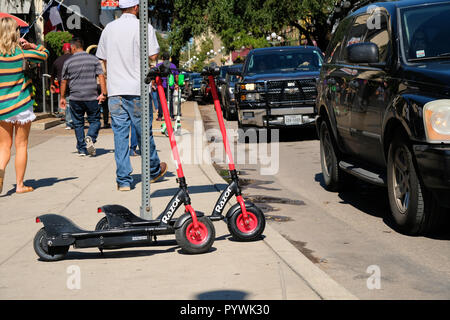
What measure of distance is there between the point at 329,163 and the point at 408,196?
281 cm

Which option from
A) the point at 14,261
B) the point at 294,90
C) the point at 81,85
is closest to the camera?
the point at 14,261

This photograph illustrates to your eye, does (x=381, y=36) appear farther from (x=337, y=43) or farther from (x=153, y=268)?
(x=153, y=268)

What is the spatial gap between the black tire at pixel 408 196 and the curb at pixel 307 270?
3.67 feet

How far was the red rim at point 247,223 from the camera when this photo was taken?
6.12 m

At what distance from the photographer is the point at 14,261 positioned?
571cm

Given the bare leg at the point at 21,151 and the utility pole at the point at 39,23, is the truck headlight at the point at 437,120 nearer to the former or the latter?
the bare leg at the point at 21,151

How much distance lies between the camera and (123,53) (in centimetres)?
878

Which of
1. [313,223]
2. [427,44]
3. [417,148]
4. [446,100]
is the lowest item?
[313,223]
